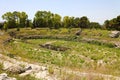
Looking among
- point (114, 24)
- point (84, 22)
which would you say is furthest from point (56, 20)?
point (114, 24)

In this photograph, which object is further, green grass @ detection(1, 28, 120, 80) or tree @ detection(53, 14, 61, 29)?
tree @ detection(53, 14, 61, 29)

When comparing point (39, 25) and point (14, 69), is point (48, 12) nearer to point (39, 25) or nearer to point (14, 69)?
point (39, 25)

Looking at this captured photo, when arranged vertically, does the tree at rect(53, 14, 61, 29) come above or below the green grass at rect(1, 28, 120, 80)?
above

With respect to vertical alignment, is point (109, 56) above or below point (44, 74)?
below

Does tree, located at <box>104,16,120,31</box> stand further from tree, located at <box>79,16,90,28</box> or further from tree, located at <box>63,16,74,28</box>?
tree, located at <box>63,16,74,28</box>

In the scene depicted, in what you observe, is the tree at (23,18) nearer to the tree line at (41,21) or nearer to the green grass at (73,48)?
the tree line at (41,21)

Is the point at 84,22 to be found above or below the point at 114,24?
above

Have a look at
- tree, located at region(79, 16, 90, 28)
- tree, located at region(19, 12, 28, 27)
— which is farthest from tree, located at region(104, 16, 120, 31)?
tree, located at region(19, 12, 28, 27)

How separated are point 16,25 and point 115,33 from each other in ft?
186

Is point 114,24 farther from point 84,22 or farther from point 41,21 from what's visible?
point 41,21

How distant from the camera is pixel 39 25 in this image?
117m

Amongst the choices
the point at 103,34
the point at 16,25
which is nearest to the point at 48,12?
the point at 16,25

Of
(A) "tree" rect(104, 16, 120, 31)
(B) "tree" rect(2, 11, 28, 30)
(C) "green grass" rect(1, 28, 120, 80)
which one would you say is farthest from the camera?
(B) "tree" rect(2, 11, 28, 30)

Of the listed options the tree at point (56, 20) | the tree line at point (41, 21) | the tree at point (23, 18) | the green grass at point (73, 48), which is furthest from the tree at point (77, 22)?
the green grass at point (73, 48)
